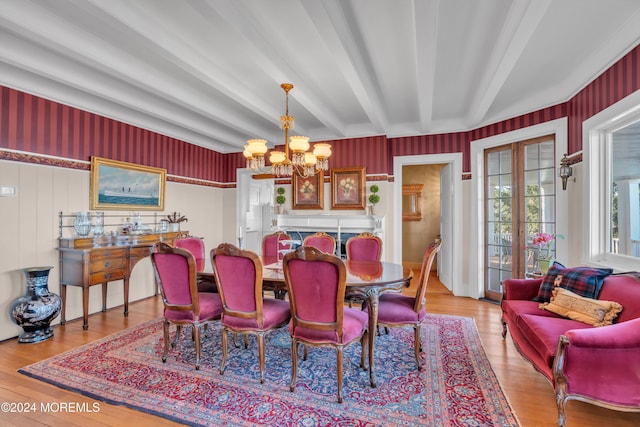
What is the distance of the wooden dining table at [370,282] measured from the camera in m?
2.36

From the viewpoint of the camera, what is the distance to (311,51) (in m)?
2.88

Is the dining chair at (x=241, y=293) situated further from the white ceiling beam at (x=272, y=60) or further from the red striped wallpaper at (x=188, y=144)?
the red striped wallpaper at (x=188, y=144)

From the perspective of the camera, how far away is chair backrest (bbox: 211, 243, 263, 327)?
2.29 meters

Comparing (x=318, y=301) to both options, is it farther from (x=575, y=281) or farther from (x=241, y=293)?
(x=575, y=281)

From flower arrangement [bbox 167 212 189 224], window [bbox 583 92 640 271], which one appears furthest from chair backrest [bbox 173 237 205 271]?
window [bbox 583 92 640 271]

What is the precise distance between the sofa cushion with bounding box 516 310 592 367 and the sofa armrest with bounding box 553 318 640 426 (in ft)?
0.45

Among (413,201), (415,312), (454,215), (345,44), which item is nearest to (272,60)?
(345,44)

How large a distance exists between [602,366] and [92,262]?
444 centimetres

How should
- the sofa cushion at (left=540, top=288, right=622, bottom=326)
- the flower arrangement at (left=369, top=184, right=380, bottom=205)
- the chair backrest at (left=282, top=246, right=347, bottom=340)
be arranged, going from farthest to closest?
the flower arrangement at (left=369, top=184, right=380, bottom=205)
the sofa cushion at (left=540, top=288, right=622, bottom=326)
the chair backrest at (left=282, top=246, right=347, bottom=340)

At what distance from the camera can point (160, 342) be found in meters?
3.07

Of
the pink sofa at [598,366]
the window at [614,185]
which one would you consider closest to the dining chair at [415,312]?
the pink sofa at [598,366]

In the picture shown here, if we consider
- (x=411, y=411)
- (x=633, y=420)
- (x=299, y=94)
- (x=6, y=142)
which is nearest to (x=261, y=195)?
(x=299, y=94)

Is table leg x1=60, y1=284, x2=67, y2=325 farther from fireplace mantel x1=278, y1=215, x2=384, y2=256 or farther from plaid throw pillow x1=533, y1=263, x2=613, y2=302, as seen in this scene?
plaid throw pillow x1=533, y1=263, x2=613, y2=302

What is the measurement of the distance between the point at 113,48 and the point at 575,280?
4.36m
